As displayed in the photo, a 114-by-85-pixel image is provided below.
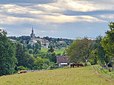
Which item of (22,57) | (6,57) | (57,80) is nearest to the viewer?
(57,80)

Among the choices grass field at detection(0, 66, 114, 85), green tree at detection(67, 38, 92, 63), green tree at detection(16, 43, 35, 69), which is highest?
grass field at detection(0, 66, 114, 85)

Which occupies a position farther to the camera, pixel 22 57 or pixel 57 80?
pixel 22 57

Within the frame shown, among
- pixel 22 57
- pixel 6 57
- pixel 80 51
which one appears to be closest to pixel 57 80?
pixel 6 57

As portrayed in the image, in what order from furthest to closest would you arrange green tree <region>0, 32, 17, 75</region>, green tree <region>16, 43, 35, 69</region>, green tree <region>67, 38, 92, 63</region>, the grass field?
green tree <region>16, 43, 35, 69</region>
green tree <region>67, 38, 92, 63</region>
green tree <region>0, 32, 17, 75</region>
the grass field

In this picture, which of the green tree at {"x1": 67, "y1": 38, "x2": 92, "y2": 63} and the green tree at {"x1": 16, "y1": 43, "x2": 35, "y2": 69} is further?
the green tree at {"x1": 16, "y1": 43, "x2": 35, "y2": 69}

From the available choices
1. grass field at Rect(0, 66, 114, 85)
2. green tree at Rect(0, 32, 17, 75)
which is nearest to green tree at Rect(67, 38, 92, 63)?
green tree at Rect(0, 32, 17, 75)

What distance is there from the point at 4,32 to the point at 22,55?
3328cm

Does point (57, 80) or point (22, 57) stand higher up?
point (57, 80)

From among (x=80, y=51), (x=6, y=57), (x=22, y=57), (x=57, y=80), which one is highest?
(x=57, y=80)

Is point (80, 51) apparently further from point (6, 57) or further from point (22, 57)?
point (6, 57)

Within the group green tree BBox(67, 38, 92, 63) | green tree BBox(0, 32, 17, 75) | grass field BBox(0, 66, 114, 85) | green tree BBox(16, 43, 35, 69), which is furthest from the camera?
green tree BBox(16, 43, 35, 69)

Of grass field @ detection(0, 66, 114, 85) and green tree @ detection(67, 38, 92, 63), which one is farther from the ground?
grass field @ detection(0, 66, 114, 85)

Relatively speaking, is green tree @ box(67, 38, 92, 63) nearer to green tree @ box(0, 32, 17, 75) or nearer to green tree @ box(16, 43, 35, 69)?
green tree @ box(16, 43, 35, 69)

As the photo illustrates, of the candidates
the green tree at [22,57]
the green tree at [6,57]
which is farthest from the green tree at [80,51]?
the green tree at [6,57]
